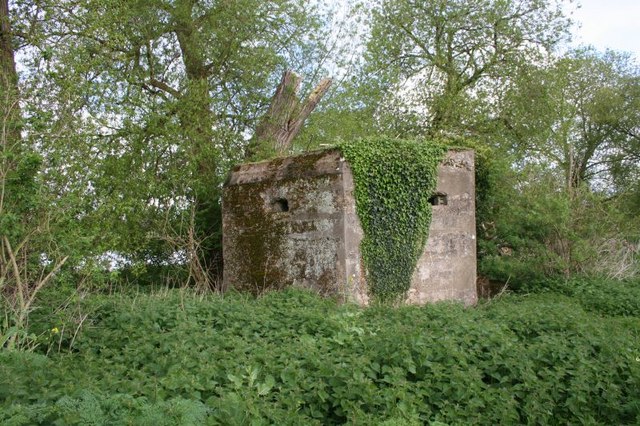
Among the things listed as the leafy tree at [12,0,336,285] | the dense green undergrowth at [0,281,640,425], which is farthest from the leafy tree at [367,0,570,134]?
the dense green undergrowth at [0,281,640,425]

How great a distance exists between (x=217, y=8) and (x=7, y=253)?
28.8ft

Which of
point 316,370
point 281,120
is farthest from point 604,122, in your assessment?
point 316,370

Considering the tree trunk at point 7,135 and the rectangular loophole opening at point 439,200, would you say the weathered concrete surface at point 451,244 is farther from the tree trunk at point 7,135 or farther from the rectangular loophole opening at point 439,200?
the tree trunk at point 7,135

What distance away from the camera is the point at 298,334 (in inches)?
266

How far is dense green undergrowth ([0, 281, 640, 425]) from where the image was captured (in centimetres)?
405

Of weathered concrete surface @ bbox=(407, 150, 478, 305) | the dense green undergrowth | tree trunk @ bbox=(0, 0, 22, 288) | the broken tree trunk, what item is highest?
the broken tree trunk

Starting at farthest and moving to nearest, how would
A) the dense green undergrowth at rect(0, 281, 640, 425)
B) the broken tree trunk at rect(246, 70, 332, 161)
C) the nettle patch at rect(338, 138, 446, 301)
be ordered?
the broken tree trunk at rect(246, 70, 332, 161) → the nettle patch at rect(338, 138, 446, 301) → the dense green undergrowth at rect(0, 281, 640, 425)

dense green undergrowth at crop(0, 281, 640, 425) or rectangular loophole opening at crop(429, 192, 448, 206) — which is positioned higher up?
rectangular loophole opening at crop(429, 192, 448, 206)

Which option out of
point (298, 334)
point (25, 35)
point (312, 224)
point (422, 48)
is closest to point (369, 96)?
point (422, 48)

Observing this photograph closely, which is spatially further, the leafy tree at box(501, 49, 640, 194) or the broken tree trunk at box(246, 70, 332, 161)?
the leafy tree at box(501, 49, 640, 194)

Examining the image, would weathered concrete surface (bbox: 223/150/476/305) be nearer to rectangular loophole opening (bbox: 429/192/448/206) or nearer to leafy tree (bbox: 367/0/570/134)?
rectangular loophole opening (bbox: 429/192/448/206)

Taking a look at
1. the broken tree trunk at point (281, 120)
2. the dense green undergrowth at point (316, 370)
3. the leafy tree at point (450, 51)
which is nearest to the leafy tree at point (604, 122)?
the leafy tree at point (450, 51)

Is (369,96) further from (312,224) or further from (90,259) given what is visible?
(90,259)

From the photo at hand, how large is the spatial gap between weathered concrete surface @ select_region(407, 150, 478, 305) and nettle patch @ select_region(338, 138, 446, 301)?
0.93 ft
